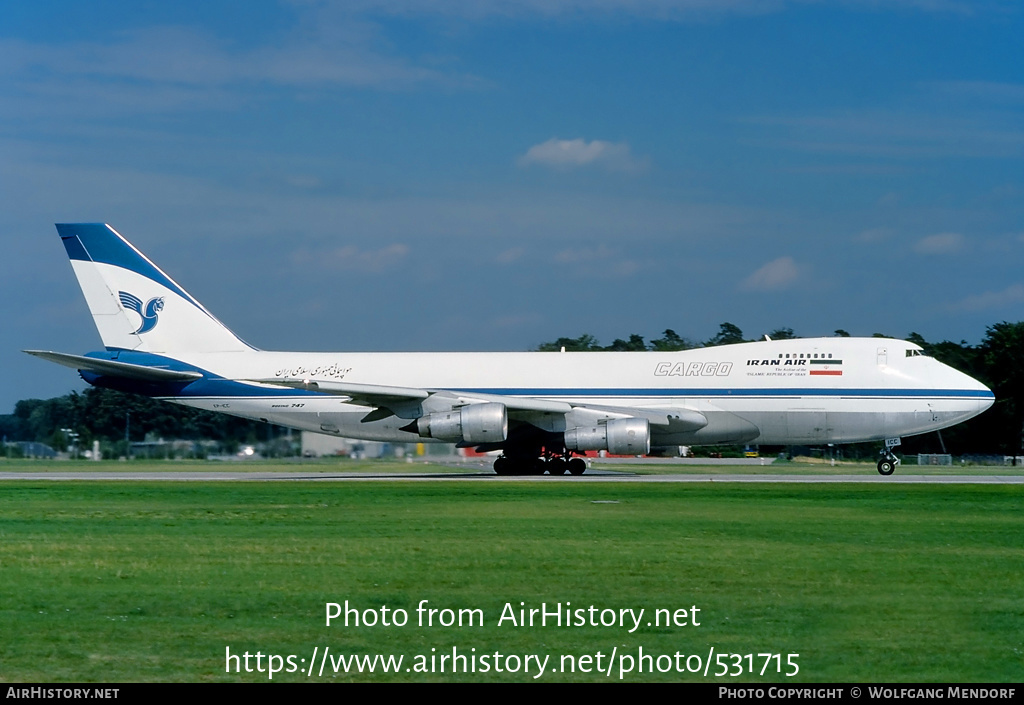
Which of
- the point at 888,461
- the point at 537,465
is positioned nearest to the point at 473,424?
the point at 537,465

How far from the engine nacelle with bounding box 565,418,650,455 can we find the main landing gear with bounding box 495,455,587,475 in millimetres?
2659

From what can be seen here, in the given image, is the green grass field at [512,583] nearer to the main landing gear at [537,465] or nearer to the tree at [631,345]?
the main landing gear at [537,465]

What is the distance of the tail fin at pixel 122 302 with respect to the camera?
39.1m

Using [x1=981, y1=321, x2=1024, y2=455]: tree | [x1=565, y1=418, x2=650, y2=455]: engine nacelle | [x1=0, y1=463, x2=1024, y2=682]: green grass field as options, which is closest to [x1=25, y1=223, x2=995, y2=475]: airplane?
[x1=565, y1=418, x2=650, y2=455]: engine nacelle

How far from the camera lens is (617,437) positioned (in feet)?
110

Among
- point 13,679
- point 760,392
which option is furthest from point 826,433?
point 13,679

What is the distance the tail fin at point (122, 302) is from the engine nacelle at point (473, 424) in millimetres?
9321

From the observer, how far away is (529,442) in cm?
3681

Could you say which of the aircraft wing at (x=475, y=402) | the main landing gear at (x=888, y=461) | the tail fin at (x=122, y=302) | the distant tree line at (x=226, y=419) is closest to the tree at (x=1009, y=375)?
the distant tree line at (x=226, y=419)

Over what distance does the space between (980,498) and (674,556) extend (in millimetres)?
13618

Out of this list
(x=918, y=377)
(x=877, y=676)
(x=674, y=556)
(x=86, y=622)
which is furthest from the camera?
(x=918, y=377)

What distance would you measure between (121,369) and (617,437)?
52.5 feet

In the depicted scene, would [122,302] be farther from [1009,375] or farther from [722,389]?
[1009,375]
